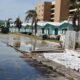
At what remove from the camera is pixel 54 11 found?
12912 centimetres

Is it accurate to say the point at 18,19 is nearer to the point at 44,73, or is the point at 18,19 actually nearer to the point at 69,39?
the point at 69,39

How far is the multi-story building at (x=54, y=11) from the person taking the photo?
11744cm

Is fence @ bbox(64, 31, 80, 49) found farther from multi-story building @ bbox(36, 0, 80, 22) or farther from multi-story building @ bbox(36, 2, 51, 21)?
multi-story building @ bbox(36, 2, 51, 21)

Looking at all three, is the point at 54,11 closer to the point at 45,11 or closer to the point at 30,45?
the point at 45,11

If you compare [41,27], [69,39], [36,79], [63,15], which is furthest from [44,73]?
[63,15]

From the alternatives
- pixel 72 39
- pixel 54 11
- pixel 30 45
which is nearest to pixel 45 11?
pixel 54 11

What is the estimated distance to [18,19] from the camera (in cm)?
12331

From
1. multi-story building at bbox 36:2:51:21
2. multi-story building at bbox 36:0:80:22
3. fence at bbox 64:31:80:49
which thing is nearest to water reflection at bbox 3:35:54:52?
fence at bbox 64:31:80:49

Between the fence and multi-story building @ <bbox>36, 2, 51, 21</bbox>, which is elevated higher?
multi-story building @ <bbox>36, 2, 51, 21</bbox>

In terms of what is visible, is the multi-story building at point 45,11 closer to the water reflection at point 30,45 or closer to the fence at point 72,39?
the water reflection at point 30,45

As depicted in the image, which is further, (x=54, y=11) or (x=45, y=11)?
(x=45, y=11)

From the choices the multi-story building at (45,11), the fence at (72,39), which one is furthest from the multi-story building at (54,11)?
the fence at (72,39)

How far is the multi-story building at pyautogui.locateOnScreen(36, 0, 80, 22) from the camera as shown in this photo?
385 feet

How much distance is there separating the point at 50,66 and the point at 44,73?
2.31m
